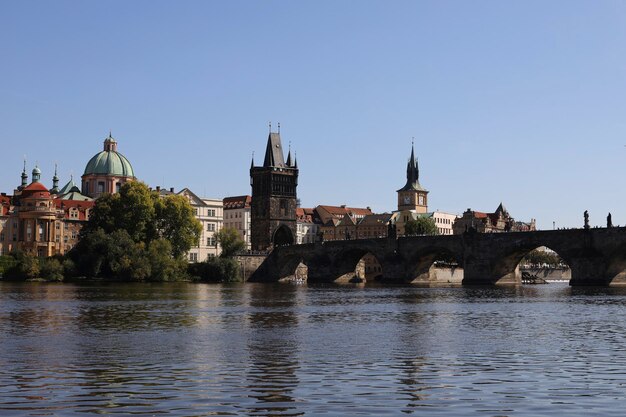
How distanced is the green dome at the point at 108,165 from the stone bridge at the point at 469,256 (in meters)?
41.9

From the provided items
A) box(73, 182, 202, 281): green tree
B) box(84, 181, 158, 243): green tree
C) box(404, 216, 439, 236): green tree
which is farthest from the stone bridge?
box(404, 216, 439, 236): green tree

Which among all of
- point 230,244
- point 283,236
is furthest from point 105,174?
point 230,244

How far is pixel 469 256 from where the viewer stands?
11569 centimetres

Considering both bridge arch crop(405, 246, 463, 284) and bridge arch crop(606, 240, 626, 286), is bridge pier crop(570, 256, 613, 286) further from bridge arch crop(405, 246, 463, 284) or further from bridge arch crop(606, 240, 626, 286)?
bridge arch crop(405, 246, 463, 284)

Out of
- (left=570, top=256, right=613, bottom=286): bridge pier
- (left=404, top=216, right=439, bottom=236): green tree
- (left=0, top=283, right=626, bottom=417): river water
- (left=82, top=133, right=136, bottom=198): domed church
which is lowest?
(left=0, top=283, right=626, bottom=417): river water

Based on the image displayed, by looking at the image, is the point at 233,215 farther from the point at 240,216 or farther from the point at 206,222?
the point at 206,222

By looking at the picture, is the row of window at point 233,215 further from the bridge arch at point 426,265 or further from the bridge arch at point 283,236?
the bridge arch at point 426,265

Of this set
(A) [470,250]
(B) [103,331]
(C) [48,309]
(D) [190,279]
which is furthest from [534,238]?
(B) [103,331]

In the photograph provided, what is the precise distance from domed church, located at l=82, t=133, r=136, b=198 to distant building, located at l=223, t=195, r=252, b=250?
27.1 metres

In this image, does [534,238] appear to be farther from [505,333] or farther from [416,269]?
[505,333]

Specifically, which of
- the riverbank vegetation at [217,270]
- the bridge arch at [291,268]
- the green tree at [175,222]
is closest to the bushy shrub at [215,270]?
the riverbank vegetation at [217,270]

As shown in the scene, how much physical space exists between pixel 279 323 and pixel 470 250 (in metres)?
78.2

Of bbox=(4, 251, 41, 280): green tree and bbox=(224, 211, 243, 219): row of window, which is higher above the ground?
bbox=(224, 211, 243, 219): row of window

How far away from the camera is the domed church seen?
174375 millimetres
